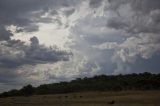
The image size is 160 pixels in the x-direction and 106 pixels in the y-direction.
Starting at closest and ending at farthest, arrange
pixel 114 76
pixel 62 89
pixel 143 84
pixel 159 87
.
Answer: pixel 159 87, pixel 143 84, pixel 62 89, pixel 114 76

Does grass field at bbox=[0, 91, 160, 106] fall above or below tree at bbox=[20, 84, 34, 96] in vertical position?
below

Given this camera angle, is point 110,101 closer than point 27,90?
Yes

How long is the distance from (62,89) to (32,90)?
15.8 meters

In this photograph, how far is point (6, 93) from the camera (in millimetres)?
152875

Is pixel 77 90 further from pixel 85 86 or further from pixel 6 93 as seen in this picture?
pixel 6 93

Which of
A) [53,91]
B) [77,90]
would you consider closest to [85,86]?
[77,90]

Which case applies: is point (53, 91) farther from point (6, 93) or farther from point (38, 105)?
point (38, 105)

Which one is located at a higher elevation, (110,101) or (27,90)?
(27,90)

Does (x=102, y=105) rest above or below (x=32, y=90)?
below

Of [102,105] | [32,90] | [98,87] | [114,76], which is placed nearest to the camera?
[102,105]

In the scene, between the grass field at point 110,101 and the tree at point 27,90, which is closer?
the grass field at point 110,101

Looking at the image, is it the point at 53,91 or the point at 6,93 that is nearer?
the point at 53,91

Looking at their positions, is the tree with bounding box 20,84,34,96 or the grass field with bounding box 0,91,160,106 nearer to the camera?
the grass field with bounding box 0,91,160,106

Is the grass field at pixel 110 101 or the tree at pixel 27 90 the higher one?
the tree at pixel 27 90
